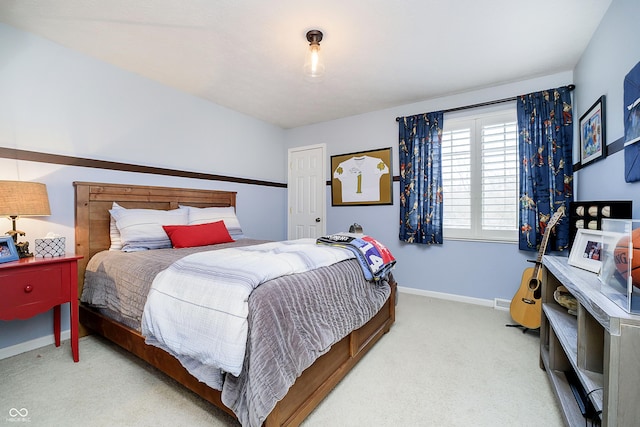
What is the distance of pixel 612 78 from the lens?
5.92 ft

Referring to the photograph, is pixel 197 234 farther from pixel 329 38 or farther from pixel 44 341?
pixel 329 38

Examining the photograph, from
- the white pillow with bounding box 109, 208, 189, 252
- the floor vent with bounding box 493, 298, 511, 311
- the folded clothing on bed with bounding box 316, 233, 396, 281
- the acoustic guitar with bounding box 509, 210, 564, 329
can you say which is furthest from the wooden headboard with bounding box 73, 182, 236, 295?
the floor vent with bounding box 493, 298, 511, 311

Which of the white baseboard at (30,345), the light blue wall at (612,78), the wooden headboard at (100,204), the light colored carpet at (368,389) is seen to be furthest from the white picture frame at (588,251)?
the white baseboard at (30,345)

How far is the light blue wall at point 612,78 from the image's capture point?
61.6 inches

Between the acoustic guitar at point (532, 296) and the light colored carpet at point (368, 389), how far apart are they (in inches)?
6.2

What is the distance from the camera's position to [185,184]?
128 inches

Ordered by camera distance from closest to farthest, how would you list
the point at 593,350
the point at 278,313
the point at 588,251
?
the point at 593,350 → the point at 278,313 → the point at 588,251

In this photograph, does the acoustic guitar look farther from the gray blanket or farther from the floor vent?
the gray blanket

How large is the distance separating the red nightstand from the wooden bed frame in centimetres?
33

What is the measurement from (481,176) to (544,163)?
1.81 ft

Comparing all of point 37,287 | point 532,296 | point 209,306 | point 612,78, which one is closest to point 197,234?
point 37,287

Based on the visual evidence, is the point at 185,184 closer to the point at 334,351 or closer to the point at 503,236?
the point at 334,351

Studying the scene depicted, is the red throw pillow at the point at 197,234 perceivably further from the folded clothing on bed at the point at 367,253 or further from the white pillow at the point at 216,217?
the folded clothing on bed at the point at 367,253

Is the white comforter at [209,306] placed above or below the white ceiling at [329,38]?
below
